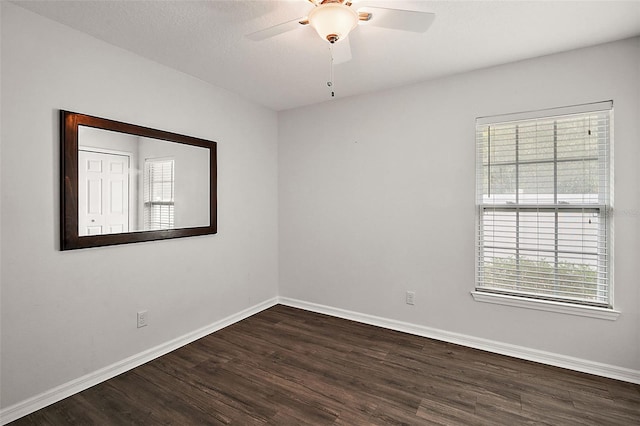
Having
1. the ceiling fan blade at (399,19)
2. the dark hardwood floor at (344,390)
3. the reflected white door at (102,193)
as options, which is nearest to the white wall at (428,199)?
the dark hardwood floor at (344,390)

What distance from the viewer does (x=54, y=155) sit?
2180mm

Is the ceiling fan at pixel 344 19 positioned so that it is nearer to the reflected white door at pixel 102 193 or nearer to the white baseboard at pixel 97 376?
the reflected white door at pixel 102 193

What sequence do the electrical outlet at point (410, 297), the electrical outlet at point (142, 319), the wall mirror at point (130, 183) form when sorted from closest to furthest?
the wall mirror at point (130, 183)
the electrical outlet at point (142, 319)
the electrical outlet at point (410, 297)

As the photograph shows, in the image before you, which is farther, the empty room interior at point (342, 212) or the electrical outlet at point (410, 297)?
the electrical outlet at point (410, 297)

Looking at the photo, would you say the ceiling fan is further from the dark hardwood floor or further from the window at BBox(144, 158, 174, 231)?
the dark hardwood floor

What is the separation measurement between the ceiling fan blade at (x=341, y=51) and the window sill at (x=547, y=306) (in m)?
2.38

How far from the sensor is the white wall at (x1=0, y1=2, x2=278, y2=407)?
202 cm

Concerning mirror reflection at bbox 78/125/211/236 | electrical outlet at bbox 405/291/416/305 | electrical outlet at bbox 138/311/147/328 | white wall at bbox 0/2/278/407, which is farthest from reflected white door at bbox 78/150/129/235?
electrical outlet at bbox 405/291/416/305

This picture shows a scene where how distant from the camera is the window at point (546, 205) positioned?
252 centimetres

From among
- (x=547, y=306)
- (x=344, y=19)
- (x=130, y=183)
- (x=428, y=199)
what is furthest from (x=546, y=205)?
(x=130, y=183)

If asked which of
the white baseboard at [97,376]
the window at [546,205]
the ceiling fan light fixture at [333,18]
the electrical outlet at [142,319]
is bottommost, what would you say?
the white baseboard at [97,376]

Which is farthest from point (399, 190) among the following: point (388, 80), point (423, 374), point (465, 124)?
point (423, 374)

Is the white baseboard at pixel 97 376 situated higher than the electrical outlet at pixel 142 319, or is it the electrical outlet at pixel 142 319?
the electrical outlet at pixel 142 319

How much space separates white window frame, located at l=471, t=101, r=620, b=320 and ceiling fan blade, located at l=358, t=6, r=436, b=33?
51.9 inches
